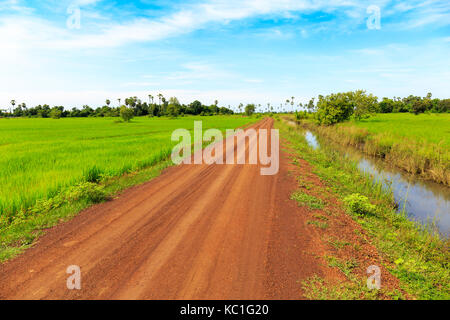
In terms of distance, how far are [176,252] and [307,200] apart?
5407 mm

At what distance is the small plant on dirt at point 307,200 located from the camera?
7.95 metres

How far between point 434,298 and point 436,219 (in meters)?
6.52

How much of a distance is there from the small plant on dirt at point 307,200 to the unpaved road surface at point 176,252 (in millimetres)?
487

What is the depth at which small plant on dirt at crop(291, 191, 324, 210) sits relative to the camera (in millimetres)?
7949

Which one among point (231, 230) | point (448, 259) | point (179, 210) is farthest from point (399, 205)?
point (179, 210)

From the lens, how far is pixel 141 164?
13289 mm

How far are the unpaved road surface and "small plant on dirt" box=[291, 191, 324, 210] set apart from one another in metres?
0.49

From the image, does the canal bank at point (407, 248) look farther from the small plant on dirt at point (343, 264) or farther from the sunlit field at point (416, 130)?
the sunlit field at point (416, 130)

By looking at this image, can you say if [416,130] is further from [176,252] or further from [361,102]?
[176,252]

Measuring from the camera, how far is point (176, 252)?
5023 mm

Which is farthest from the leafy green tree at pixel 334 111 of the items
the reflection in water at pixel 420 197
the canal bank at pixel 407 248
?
the canal bank at pixel 407 248

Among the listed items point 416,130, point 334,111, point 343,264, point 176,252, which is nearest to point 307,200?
point 343,264
